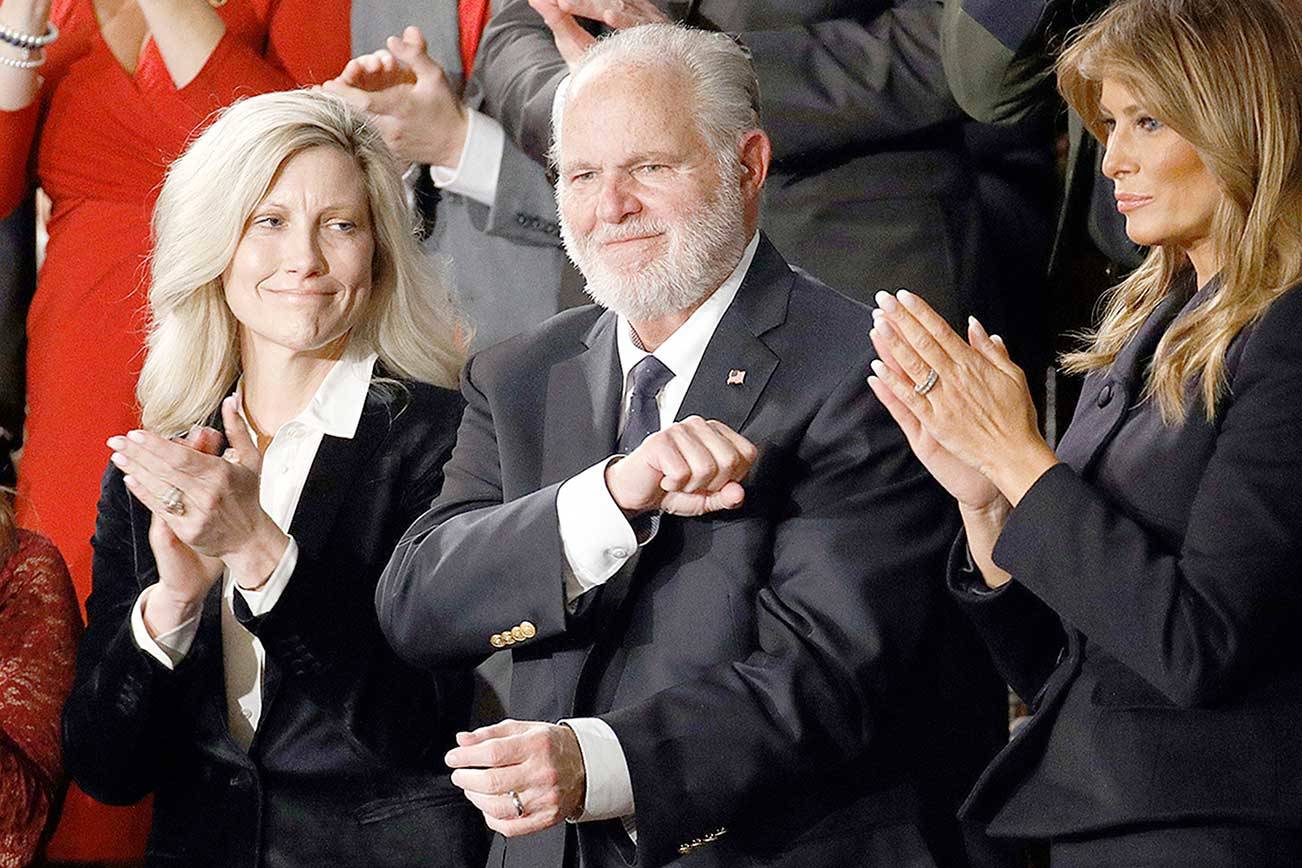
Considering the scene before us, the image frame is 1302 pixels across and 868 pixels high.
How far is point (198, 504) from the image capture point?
2.83 m

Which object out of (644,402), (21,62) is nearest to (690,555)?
(644,402)

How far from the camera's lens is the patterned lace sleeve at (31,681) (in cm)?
308

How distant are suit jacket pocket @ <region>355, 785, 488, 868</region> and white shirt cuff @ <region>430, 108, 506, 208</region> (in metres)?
1.16

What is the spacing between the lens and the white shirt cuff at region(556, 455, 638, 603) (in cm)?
245

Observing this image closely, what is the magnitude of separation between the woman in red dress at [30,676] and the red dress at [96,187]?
48cm

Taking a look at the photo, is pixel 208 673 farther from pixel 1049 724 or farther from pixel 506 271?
pixel 1049 724

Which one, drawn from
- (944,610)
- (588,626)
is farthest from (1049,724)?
(588,626)

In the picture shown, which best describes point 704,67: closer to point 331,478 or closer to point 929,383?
point 929,383

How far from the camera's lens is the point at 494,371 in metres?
2.81

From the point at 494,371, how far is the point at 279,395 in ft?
2.01

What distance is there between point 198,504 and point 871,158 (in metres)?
1.19

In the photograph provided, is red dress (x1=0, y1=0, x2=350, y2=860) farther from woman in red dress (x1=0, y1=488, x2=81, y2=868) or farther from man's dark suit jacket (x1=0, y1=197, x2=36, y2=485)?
woman in red dress (x1=0, y1=488, x2=81, y2=868)

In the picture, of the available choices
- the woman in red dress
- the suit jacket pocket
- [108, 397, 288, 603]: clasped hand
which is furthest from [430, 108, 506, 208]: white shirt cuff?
the suit jacket pocket

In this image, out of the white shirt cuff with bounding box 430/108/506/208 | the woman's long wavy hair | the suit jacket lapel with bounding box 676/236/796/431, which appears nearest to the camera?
the suit jacket lapel with bounding box 676/236/796/431
